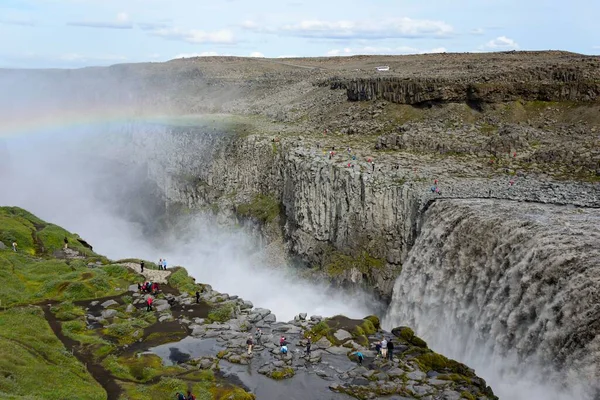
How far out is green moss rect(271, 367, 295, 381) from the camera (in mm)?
40453

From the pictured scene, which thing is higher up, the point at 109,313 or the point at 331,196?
the point at 331,196

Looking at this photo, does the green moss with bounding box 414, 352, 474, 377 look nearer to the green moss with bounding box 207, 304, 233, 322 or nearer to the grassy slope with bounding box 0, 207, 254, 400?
the grassy slope with bounding box 0, 207, 254, 400

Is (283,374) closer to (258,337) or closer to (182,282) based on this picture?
(258,337)

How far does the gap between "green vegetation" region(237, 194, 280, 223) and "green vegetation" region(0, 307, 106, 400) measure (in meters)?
42.0

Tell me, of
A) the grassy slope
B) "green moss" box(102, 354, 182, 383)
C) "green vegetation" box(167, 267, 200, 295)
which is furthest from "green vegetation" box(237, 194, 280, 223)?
"green moss" box(102, 354, 182, 383)

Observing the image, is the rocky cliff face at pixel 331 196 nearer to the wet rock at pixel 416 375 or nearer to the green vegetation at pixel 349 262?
the green vegetation at pixel 349 262

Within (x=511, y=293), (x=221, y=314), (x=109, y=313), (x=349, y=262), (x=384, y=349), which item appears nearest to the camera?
(x=511, y=293)

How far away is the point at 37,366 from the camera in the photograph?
118ft

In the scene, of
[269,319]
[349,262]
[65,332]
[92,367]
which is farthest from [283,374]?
[349,262]

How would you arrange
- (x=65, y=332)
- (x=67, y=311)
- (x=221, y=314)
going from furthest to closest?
1. (x=221, y=314)
2. (x=67, y=311)
3. (x=65, y=332)

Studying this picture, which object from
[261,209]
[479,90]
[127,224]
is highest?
[479,90]

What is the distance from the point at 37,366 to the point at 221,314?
18.4m

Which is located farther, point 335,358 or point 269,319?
point 269,319

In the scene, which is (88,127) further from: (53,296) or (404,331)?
(404,331)
